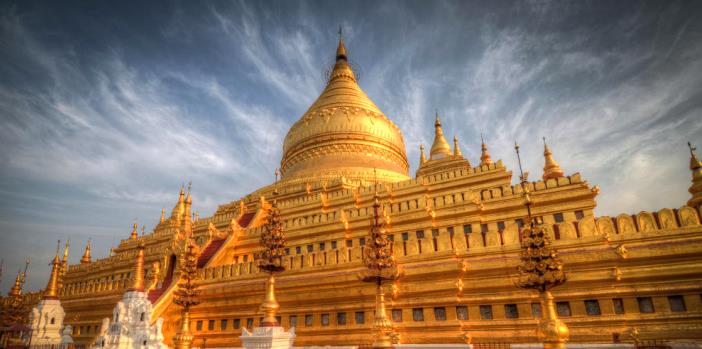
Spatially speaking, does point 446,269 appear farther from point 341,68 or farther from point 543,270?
point 341,68

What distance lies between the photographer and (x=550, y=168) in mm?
25656

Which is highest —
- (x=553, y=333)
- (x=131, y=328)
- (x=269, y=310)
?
(x=269, y=310)

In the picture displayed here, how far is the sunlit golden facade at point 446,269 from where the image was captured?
34.8 ft

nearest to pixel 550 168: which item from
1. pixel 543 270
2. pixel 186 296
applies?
pixel 543 270

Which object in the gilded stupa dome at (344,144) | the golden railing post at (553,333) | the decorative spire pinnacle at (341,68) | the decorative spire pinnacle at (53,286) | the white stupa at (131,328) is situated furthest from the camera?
the decorative spire pinnacle at (341,68)

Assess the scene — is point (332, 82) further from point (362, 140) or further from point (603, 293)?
point (603, 293)

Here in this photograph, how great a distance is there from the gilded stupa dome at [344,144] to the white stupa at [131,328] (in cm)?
1761

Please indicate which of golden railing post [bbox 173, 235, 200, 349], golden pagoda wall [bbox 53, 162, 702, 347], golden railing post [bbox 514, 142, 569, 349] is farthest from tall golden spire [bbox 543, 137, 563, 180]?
golden railing post [bbox 173, 235, 200, 349]

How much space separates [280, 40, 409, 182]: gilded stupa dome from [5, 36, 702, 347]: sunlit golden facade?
365 centimetres

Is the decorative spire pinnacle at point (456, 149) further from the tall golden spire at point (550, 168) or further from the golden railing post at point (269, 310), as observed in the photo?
the golden railing post at point (269, 310)

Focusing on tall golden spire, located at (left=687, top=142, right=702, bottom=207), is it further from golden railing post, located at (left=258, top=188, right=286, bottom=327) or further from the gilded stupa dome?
the gilded stupa dome

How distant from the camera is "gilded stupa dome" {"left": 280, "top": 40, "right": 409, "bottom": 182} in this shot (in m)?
31.7

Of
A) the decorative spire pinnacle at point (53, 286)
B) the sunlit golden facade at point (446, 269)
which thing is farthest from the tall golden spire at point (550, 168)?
the decorative spire pinnacle at point (53, 286)

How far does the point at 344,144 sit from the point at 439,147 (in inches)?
330
